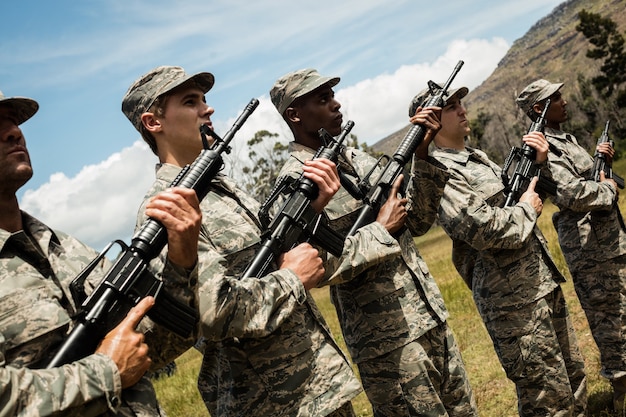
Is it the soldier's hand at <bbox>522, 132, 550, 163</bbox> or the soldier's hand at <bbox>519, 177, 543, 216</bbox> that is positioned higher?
the soldier's hand at <bbox>522, 132, 550, 163</bbox>

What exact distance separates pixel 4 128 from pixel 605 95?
46.5m

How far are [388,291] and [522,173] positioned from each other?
1910mm

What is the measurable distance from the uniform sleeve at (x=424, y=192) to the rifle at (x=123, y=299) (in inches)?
84.1

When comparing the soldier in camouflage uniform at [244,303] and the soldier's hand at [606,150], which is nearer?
the soldier in camouflage uniform at [244,303]

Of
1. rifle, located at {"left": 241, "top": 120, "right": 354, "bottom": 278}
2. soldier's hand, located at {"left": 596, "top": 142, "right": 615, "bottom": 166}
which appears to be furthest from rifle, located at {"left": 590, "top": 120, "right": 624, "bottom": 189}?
rifle, located at {"left": 241, "top": 120, "right": 354, "bottom": 278}

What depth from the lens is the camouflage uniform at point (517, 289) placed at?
4.12 m

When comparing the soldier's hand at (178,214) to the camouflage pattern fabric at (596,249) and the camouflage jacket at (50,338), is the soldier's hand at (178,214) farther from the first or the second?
the camouflage pattern fabric at (596,249)

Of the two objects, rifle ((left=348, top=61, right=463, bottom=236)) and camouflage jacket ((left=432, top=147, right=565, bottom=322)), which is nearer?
rifle ((left=348, top=61, right=463, bottom=236))

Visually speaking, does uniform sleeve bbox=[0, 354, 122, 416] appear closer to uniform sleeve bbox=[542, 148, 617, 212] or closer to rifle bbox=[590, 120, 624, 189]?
uniform sleeve bbox=[542, 148, 617, 212]

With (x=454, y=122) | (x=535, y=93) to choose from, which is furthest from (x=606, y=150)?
(x=454, y=122)

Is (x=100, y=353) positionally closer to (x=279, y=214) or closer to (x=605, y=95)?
(x=279, y=214)

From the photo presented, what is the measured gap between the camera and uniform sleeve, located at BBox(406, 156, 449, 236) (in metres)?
3.96

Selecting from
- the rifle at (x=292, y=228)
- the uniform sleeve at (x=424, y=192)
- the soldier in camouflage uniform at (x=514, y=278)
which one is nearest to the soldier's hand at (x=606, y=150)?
the soldier in camouflage uniform at (x=514, y=278)

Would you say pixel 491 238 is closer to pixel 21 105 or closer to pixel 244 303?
pixel 244 303
